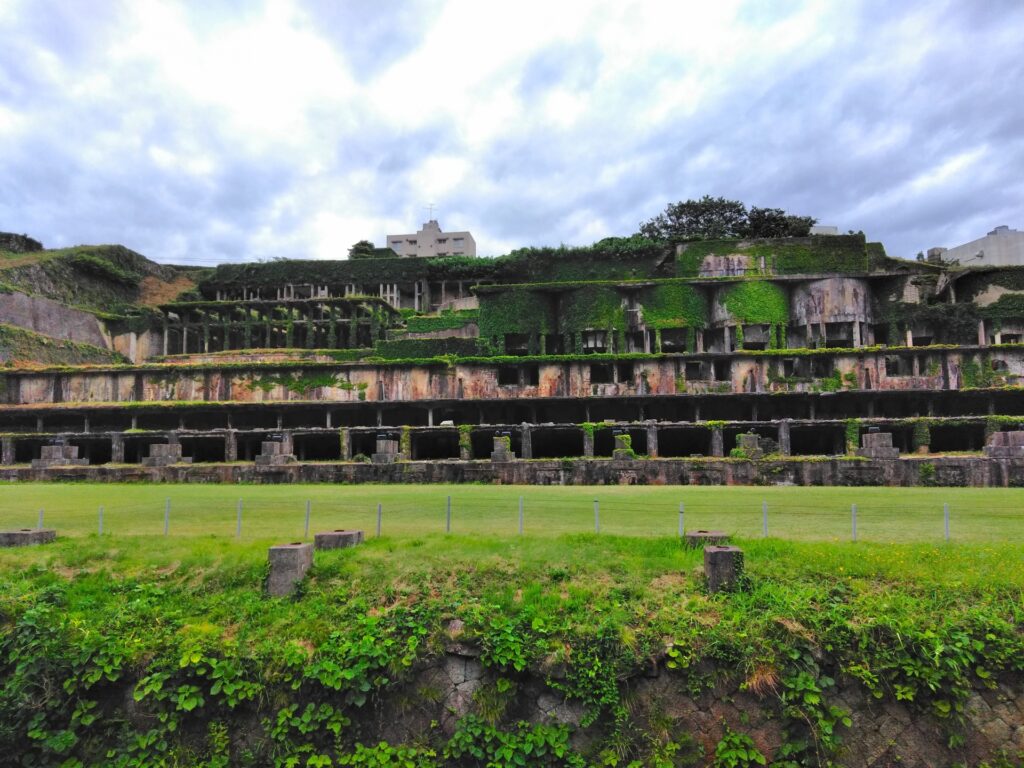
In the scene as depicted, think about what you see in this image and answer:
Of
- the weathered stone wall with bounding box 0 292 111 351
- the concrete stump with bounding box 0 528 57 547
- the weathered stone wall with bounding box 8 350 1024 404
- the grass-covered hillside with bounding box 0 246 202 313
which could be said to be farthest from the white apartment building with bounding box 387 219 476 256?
the concrete stump with bounding box 0 528 57 547

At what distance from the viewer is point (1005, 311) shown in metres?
52.5

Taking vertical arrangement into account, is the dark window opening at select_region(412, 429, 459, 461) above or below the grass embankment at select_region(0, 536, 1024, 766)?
above

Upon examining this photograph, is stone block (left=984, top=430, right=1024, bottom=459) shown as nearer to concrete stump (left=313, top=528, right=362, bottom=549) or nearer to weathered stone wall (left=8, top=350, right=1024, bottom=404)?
weathered stone wall (left=8, top=350, right=1024, bottom=404)

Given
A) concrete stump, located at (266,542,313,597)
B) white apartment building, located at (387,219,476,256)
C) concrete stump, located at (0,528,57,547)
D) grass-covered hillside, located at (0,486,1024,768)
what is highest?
white apartment building, located at (387,219,476,256)

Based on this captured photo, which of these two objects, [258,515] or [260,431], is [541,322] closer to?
[260,431]

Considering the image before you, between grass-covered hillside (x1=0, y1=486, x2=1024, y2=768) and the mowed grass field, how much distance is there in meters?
2.51

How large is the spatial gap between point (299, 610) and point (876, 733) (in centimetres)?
921

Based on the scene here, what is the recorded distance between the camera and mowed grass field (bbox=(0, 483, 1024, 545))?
15.0 m

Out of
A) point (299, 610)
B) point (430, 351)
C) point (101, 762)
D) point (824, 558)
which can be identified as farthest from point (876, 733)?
point (430, 351)

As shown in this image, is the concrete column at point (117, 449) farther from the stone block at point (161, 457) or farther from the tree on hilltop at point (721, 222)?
the tree on hilltop at point (721, 222)

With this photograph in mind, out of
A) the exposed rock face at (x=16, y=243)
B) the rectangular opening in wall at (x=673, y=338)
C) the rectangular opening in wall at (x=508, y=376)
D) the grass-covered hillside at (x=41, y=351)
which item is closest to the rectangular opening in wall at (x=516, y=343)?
the rectangular opening in wall at (x=508, y=376)

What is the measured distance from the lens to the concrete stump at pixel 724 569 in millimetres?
11234

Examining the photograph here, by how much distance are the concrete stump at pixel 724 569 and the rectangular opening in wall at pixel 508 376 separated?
3702 centimetres

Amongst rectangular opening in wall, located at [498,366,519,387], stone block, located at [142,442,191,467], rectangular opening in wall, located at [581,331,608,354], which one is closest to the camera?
stone block, located at [142,442,191,467]
